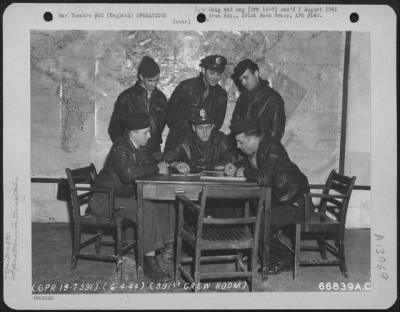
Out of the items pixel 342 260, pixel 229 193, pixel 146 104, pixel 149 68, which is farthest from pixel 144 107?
pixel 342 260

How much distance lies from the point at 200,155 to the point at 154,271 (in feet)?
3.82

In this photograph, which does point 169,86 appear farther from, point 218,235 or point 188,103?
point 218,235

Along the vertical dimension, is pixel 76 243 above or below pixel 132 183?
below

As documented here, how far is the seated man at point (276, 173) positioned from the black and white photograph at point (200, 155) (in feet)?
0.04

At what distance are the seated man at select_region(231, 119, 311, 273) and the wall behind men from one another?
2.77 ft

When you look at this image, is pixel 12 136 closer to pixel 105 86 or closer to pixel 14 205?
pixel 14 205

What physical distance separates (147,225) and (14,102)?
1365 millimetres

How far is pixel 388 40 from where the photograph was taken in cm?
344

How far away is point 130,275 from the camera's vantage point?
13.2 ft

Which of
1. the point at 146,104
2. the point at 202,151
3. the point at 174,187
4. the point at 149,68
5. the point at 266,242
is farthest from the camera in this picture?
the point at 146,104

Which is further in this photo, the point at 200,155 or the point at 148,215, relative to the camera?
the point at 200,155

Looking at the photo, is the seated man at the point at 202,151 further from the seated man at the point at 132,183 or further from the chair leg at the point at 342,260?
the chair leg at the point at 342,260

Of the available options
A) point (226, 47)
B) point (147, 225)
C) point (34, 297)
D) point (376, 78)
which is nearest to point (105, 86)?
point (226, 47)

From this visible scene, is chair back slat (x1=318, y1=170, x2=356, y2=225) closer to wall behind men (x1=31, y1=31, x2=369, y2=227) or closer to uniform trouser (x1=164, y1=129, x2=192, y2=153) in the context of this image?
wall behind men (x1=31, y1=31, x2=369, y2=227)
